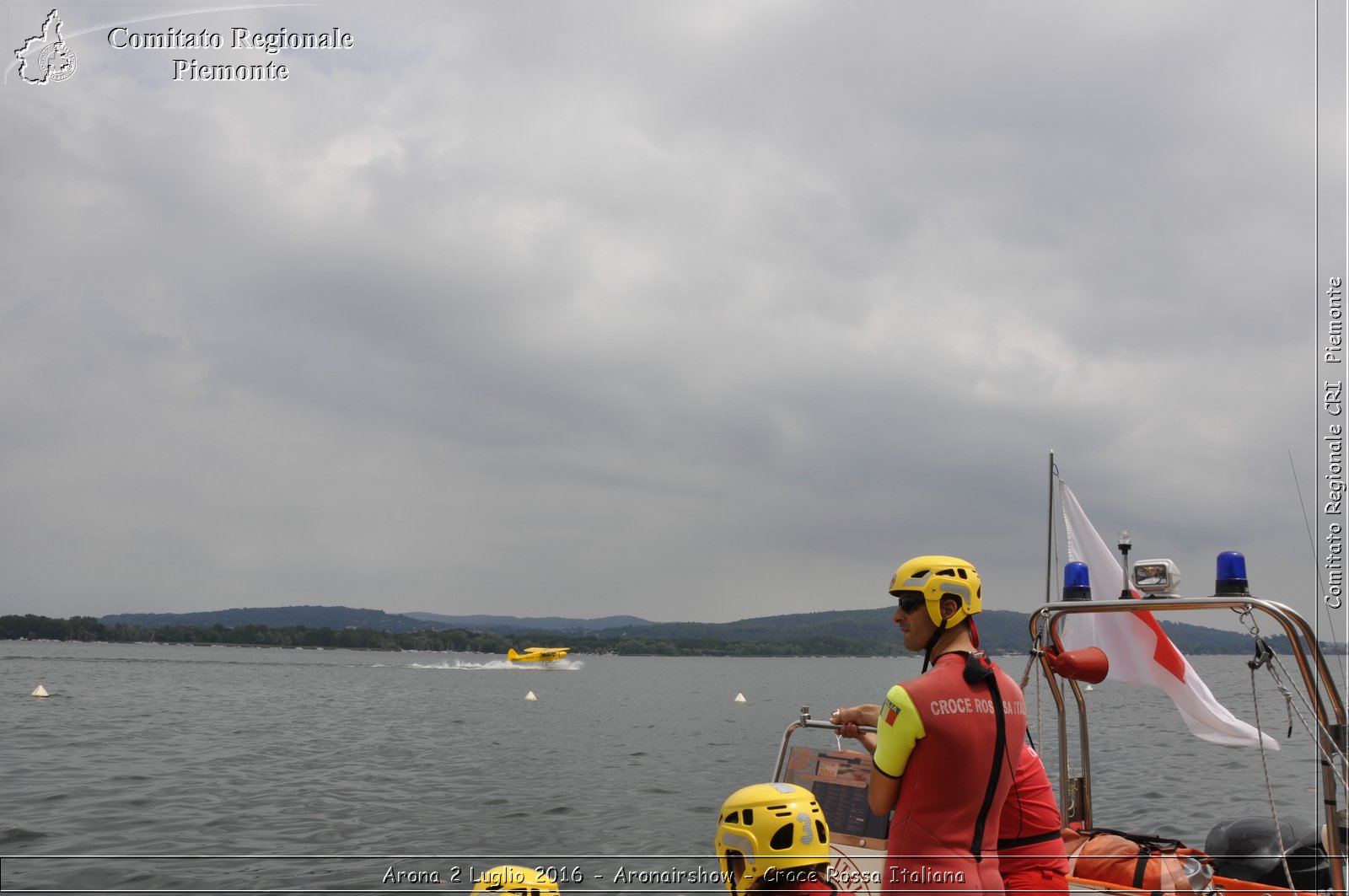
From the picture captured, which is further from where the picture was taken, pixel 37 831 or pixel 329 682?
pixel 329 682

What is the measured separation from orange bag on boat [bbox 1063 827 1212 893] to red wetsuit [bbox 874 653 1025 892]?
247 centimetres

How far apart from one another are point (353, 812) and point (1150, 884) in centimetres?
1399

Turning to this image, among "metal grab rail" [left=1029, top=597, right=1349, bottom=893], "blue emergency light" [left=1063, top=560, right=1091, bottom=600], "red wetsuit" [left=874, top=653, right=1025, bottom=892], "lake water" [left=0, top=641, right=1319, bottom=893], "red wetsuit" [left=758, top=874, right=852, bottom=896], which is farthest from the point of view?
"lake water" [left=0, top=641, right=1319, bottom=893]

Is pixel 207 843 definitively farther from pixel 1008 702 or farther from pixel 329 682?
pixel 329 682

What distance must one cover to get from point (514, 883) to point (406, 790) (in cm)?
1587

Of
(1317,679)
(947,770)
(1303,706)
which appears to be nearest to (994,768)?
(947,770)

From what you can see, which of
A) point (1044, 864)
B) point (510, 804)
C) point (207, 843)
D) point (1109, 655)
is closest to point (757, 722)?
point (510, 804)

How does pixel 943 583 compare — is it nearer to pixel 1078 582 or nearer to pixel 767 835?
pixel 767 835

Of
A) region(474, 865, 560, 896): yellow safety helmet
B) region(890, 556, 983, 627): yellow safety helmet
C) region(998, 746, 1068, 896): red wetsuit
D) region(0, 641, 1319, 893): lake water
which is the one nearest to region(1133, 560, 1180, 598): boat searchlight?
region(998, 746, 1068, 896): red wetsuit

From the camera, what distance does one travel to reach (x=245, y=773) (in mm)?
20609

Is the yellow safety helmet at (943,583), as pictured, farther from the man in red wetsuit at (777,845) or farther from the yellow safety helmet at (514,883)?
the yellow safety helmet at (514,883)

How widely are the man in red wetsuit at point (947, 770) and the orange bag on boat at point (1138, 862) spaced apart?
2.45m

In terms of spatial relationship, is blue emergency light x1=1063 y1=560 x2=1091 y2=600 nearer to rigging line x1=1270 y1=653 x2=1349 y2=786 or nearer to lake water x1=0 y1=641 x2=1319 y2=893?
rigging line x1=1270 y1=653 x2=1349 y2=786

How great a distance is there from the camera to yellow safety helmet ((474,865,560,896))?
4547 mm
